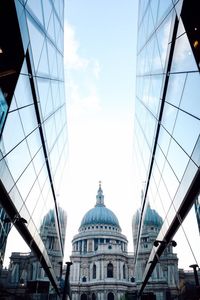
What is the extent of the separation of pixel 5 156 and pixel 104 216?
337 ft

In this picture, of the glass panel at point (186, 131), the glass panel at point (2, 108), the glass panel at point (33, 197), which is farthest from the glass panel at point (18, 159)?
the glass panel at point (186, 131)

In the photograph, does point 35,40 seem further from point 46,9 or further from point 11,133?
point 11,133

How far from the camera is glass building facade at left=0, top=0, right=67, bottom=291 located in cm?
745

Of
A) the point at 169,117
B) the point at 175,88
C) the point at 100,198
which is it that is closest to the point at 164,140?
the point at 169,117

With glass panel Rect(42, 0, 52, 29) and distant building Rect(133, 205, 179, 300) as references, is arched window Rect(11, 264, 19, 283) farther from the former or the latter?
glass panel Rect(42, 0, 52, 29)

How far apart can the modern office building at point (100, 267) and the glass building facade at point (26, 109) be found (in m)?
59.5

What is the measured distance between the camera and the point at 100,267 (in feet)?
255

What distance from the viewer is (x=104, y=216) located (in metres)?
107

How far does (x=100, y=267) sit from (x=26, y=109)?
7706 cm

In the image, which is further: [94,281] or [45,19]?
[94,281]

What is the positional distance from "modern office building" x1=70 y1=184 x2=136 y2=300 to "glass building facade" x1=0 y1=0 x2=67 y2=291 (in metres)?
59.5

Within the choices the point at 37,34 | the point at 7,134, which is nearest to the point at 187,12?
the point at 37,34

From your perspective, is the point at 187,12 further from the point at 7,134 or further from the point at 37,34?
the point at 7,134

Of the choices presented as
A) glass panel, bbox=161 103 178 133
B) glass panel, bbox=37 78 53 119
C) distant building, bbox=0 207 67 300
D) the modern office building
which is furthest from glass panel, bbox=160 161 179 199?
the modern office building
